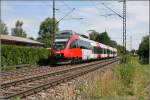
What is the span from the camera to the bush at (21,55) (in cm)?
3438

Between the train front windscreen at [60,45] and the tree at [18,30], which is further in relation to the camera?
the tree at [18,30]

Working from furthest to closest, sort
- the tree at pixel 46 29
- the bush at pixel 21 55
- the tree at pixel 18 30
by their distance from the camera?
the tree at pixel 18 30 → the tree at pixel 46 29 → the bush at pixel 21 55

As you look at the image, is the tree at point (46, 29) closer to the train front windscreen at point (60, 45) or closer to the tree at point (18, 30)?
the tree at point (18, 30)

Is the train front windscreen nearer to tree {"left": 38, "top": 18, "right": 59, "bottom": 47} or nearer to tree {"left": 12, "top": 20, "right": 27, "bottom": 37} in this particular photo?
tree {"left": 38, "top": 18, "right": 59, "bottom": 47}

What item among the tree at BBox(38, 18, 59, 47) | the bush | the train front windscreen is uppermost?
the tree at BBox(38, 18, 59, 47)

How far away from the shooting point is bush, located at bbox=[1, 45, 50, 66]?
3438 cm

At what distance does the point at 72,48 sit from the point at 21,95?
2498 cm

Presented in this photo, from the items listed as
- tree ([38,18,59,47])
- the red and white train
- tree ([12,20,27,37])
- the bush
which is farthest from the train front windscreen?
tree ([12,20,27,37])

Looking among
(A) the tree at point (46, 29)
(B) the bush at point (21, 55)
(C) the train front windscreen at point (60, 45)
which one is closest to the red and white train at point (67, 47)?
(C) the train front windscreen at point (60, 45)

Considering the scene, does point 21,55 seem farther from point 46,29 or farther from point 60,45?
point 46,29

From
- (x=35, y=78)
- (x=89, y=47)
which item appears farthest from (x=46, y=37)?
(x=35, y=78)

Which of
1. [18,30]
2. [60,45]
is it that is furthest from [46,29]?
[60,45]

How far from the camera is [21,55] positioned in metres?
37.7

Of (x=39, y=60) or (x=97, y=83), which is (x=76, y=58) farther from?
(x=97, y=83)
